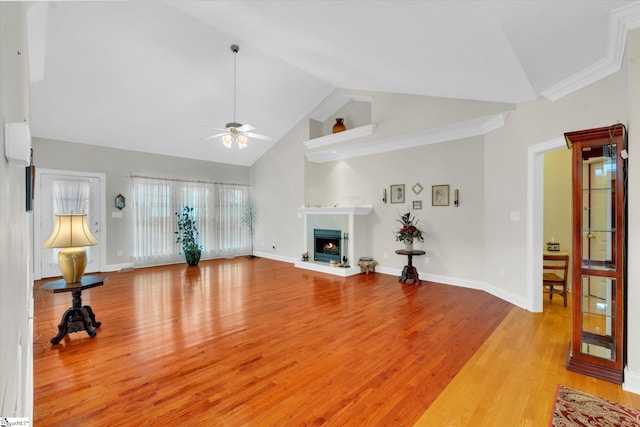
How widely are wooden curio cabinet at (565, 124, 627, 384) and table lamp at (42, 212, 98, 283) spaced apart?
15.2 ft

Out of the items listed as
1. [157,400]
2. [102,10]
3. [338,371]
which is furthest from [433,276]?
[102,10]

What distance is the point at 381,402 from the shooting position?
2.15 metres

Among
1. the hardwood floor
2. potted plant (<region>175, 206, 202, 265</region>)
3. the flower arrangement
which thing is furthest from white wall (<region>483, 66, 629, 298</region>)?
potted plant (<region>175, 206, 202, 265</region>)

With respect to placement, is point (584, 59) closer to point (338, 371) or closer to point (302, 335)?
point (338, 371)

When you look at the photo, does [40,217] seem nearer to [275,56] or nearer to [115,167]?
[115,167]

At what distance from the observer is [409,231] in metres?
5.54

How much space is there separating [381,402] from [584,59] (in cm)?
355

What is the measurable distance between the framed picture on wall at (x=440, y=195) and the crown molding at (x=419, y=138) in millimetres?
858

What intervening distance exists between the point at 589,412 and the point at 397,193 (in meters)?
4.47

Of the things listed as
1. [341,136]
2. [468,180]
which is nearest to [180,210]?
[341,136]

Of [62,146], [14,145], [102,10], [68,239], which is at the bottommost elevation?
[68,239]

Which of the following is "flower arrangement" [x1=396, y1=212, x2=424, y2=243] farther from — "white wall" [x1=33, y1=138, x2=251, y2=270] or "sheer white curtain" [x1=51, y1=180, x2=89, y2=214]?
Answer: "sheer white curtain" [x1=51, y1=180, x2=89, y2=214]

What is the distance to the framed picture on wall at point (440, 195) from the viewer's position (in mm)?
5459

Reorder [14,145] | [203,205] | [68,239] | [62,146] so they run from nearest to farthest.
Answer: [14,145] < [68,239] < [62,146] < [203,205]
